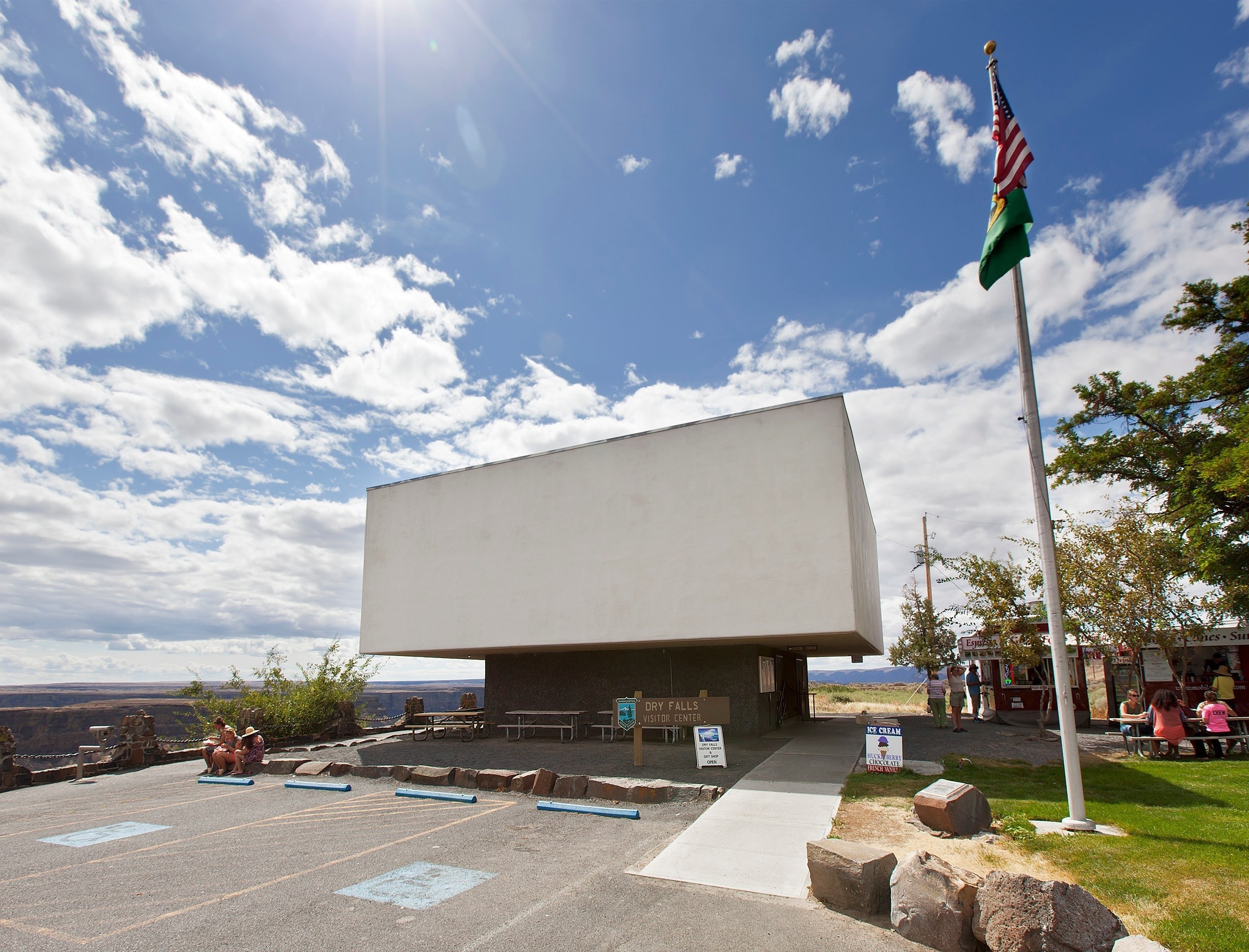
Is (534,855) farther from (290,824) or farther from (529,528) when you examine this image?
(529,528)

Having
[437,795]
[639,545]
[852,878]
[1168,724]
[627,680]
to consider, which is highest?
[639,545]

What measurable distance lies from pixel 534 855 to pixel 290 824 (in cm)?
420

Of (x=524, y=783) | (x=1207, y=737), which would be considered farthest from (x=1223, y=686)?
(x=524, y=783)

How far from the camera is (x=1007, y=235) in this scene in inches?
349

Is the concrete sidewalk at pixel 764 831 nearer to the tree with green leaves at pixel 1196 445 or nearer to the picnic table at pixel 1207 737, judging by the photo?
the picnic table at pixel 1207 737

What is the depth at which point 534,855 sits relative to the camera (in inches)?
297

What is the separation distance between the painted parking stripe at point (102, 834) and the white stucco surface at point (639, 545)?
29.2 feet

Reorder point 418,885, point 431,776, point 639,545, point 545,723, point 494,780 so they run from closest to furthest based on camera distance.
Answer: point 418,885, point 494,780, point 431,776, point 639,545, point 545,723

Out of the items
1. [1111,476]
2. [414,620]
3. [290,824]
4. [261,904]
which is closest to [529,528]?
[414,620]

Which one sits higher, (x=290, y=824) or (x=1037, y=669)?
(x=1037, y=669)

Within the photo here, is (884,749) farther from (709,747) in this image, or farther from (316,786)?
(316,786)

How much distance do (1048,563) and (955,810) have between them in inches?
122

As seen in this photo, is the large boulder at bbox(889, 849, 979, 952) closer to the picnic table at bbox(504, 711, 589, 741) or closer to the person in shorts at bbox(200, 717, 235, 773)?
the picnic table at bbox(504, 711, 589, 741)

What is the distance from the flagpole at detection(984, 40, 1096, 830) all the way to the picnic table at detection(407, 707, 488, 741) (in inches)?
626
